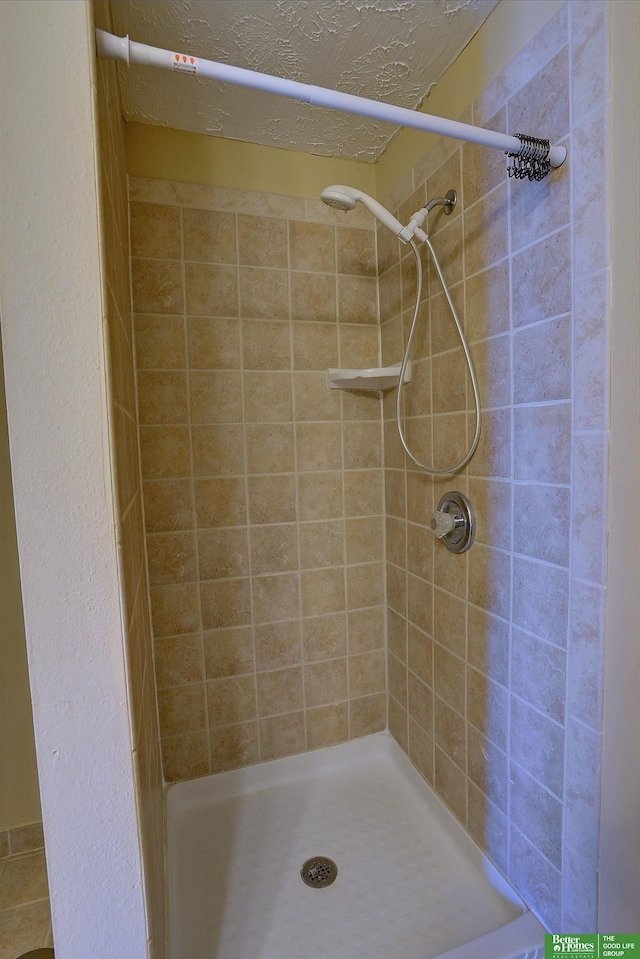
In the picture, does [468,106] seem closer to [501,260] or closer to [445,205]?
[445,205]

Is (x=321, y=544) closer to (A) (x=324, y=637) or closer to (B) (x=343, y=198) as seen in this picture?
(A) (x=324, y=637)

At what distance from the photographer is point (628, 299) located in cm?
64

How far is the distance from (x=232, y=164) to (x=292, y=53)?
35cm

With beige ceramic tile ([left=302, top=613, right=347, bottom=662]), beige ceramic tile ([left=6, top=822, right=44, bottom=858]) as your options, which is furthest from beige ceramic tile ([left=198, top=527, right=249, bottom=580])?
beige ceramic tile ([left=6, top=822, right=44, bottom=858])

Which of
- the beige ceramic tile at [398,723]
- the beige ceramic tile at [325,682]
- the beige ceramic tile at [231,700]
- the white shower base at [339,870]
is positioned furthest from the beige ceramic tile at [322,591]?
the white shower base at [339,870]

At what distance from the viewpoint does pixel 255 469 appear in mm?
1313

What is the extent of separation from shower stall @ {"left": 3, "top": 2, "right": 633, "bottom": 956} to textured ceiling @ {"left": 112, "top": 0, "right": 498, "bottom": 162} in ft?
0.49

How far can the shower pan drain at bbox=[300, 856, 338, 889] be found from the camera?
3.49ft

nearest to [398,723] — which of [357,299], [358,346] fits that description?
[358,346]

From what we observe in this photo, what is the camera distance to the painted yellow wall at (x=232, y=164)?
3.88ft

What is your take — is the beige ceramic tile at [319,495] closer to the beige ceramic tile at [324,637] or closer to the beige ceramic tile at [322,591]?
the beige ceramic tile at [322,591]

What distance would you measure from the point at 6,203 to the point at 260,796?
1.59 m

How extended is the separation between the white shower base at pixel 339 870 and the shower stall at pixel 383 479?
57 mm

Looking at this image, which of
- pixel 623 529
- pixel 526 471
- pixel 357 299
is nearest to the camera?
pixel 623 529
